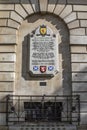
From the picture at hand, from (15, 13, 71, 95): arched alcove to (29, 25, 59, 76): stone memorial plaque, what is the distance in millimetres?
238

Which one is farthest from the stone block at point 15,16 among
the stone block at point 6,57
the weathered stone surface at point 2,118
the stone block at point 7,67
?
the weathered stone surface at point 2,118

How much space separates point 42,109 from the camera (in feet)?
58.3

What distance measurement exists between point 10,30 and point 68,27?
265 centimetres

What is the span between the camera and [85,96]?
17703 mm

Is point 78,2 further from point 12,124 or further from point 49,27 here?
point 12,124

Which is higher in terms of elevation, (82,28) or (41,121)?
(82,28)

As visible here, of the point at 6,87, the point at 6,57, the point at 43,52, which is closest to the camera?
the point at 6,87

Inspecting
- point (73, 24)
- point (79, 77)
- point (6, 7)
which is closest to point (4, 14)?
point (6, 7)

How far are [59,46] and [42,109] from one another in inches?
118

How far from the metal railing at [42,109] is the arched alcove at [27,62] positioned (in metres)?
0.29

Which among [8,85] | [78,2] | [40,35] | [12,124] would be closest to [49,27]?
[40,35]

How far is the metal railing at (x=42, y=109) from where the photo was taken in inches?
690

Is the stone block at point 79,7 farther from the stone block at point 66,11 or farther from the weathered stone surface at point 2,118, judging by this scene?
the weathered stone surface at point 2,118

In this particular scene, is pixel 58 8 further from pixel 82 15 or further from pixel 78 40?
pixel 78 40
